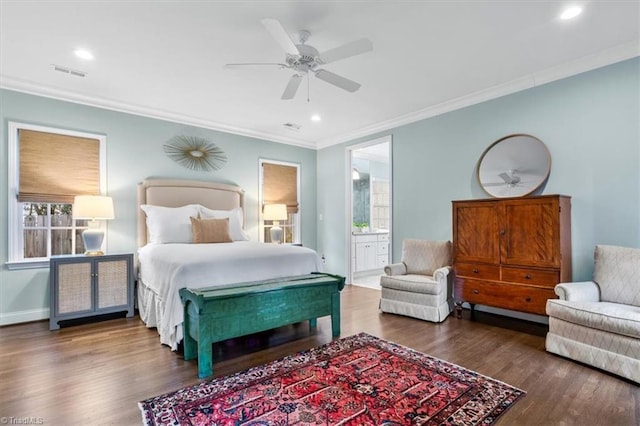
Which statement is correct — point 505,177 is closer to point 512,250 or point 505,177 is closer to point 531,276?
point 512,250

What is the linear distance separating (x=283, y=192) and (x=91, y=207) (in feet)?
9.93

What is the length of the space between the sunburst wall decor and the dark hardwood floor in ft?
7.66

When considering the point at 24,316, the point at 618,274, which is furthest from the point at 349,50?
the point at 24,316

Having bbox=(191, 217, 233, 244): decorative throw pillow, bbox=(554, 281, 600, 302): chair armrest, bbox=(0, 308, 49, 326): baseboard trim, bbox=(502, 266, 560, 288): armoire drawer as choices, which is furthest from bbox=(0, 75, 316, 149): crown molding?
bbox=(554, 281, 600, 302): chair armrest

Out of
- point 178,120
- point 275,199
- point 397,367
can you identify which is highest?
point 178,120

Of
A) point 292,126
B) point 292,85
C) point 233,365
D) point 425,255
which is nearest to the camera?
point 233,365

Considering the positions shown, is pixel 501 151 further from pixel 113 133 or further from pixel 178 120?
pixel 113 133

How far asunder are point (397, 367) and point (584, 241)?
2371 mm

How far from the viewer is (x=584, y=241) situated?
3172 mm

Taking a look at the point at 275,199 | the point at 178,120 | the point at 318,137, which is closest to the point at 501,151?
the point at 318,137

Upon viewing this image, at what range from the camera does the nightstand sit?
11.2ft

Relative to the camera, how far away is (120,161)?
424cm

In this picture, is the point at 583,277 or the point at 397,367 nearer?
the point at 397,367

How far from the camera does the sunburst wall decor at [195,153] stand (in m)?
4.71
